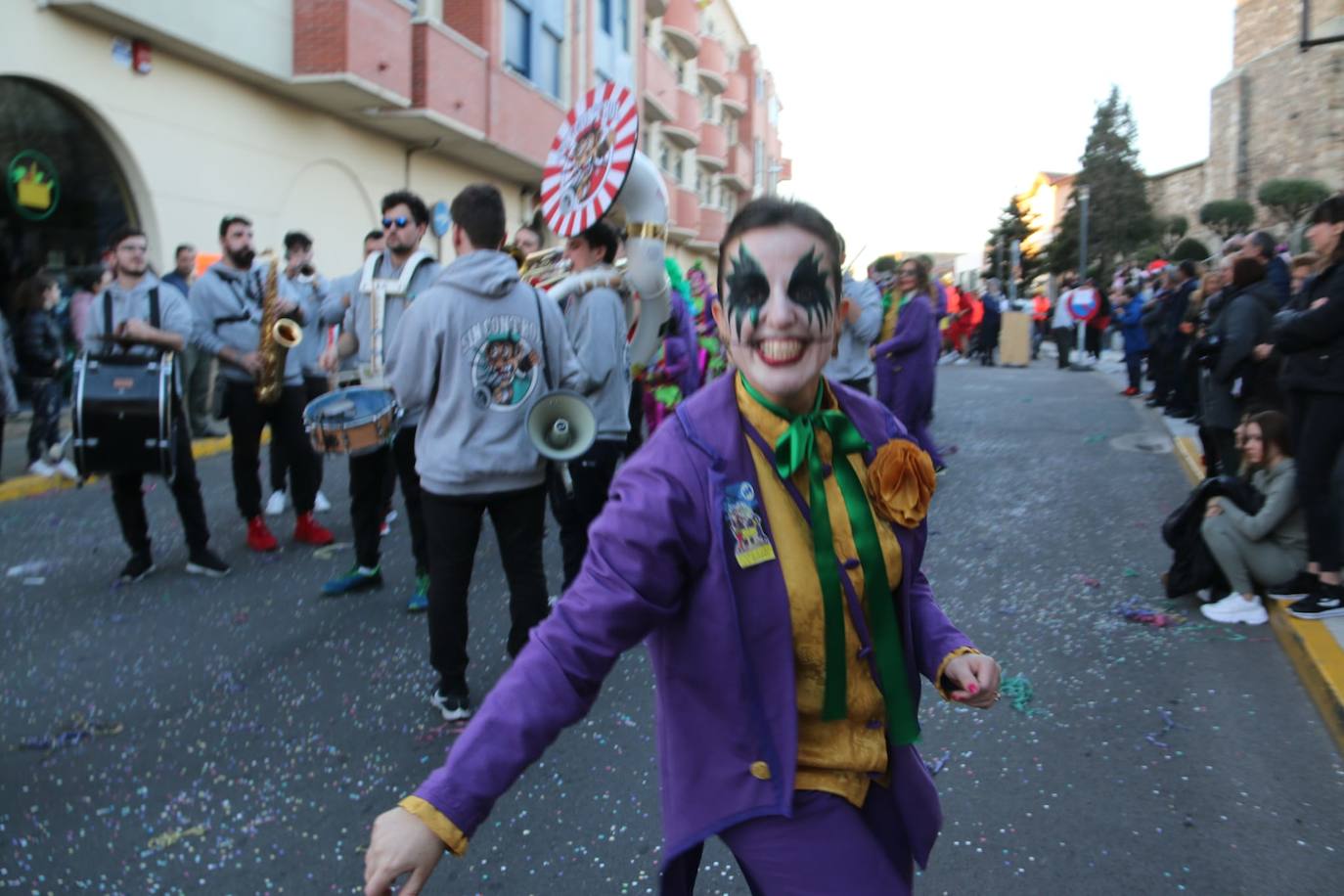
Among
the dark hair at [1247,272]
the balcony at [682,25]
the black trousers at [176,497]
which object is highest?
the balcony at [682,25]

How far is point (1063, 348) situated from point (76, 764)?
820 inches

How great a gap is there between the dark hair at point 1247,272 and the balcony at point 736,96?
41.8m

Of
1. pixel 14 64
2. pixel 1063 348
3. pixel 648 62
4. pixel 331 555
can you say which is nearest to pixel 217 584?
pixel 331 555

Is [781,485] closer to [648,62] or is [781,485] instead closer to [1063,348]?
[1063,348]

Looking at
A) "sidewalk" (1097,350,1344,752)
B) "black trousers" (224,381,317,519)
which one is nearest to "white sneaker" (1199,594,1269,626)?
"sidewalk" (1097,350,1344,752)

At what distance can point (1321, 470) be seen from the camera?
5125mm

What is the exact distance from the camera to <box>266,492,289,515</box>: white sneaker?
26.5ft

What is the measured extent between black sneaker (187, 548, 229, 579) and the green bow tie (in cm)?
527

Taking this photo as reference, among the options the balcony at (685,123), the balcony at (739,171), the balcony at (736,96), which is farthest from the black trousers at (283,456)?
the balcony at (736,96)

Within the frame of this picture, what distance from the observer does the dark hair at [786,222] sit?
6.43 feet

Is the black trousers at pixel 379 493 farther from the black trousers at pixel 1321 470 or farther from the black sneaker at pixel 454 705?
the black trousers at pixel 1321 470

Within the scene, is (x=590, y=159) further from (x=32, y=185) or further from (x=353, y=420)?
(x=32, y=185)

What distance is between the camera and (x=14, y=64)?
10.6 metres

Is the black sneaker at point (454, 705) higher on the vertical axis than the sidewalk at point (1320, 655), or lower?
lower
